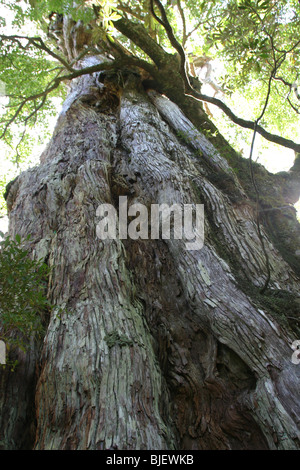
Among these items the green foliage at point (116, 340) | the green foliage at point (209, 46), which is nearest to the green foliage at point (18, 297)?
the green foliage at point (116, 340)

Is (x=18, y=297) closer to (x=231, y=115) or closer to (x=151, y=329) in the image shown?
(x=151, y=329)

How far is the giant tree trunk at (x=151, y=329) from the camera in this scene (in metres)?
2.11

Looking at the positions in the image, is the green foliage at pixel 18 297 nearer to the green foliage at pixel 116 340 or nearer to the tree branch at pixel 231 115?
the green foliage at pixel 116 340

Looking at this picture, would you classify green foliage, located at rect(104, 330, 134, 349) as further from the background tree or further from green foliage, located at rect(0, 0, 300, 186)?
green foliage, located at rect(0, 0, 300, 186)

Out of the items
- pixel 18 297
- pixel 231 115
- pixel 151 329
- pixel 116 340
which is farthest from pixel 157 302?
pixel 231 115

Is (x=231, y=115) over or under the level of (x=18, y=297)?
over

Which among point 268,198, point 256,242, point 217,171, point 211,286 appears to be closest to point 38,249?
point 211,286

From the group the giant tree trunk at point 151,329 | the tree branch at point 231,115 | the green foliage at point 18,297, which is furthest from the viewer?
the tree branch at point 231,115

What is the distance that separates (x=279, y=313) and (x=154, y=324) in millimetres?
1014

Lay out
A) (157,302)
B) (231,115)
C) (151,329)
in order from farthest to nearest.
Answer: (231,115), (157,302), (151,329)

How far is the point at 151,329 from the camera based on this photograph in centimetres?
280

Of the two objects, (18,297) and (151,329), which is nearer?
(18,297)
